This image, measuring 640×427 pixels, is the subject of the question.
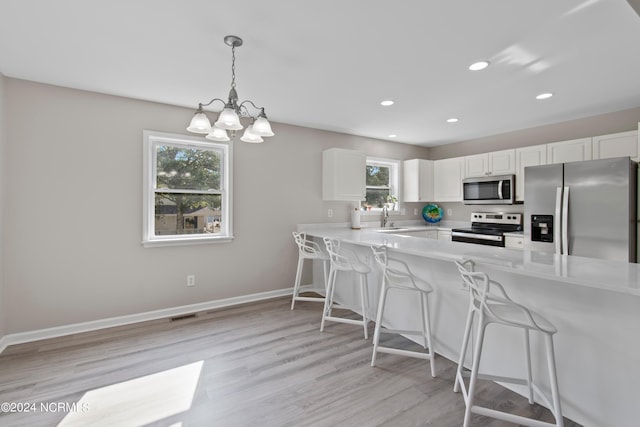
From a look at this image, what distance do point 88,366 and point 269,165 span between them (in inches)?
108

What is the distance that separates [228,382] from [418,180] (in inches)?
168

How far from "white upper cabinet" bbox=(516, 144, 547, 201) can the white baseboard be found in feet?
11.8

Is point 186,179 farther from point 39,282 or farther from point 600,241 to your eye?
point 600,241

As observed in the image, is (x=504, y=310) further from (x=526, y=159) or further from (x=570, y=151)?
(x=526, y=159)

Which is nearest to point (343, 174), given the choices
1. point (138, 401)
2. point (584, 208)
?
point (584, 208)

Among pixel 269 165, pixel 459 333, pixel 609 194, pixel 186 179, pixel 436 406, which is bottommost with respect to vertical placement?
pixel 436 406

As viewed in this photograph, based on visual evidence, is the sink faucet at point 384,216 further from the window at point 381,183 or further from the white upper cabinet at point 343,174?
the white upper cabinet at point 343,174

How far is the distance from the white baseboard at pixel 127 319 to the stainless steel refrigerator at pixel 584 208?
3.28 m

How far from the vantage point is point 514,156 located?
4.09 m

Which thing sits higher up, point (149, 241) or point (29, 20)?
point (29, 20)

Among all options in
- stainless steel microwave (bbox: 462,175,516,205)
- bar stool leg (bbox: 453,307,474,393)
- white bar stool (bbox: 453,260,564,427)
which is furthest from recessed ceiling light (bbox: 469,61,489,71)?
stainless steel microwave (bbox: 462,175,516,205)

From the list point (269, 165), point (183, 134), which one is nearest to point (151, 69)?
A: point (183, 134)

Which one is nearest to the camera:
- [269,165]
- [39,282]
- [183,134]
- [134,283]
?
[39,282]

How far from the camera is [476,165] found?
4.59 meters
